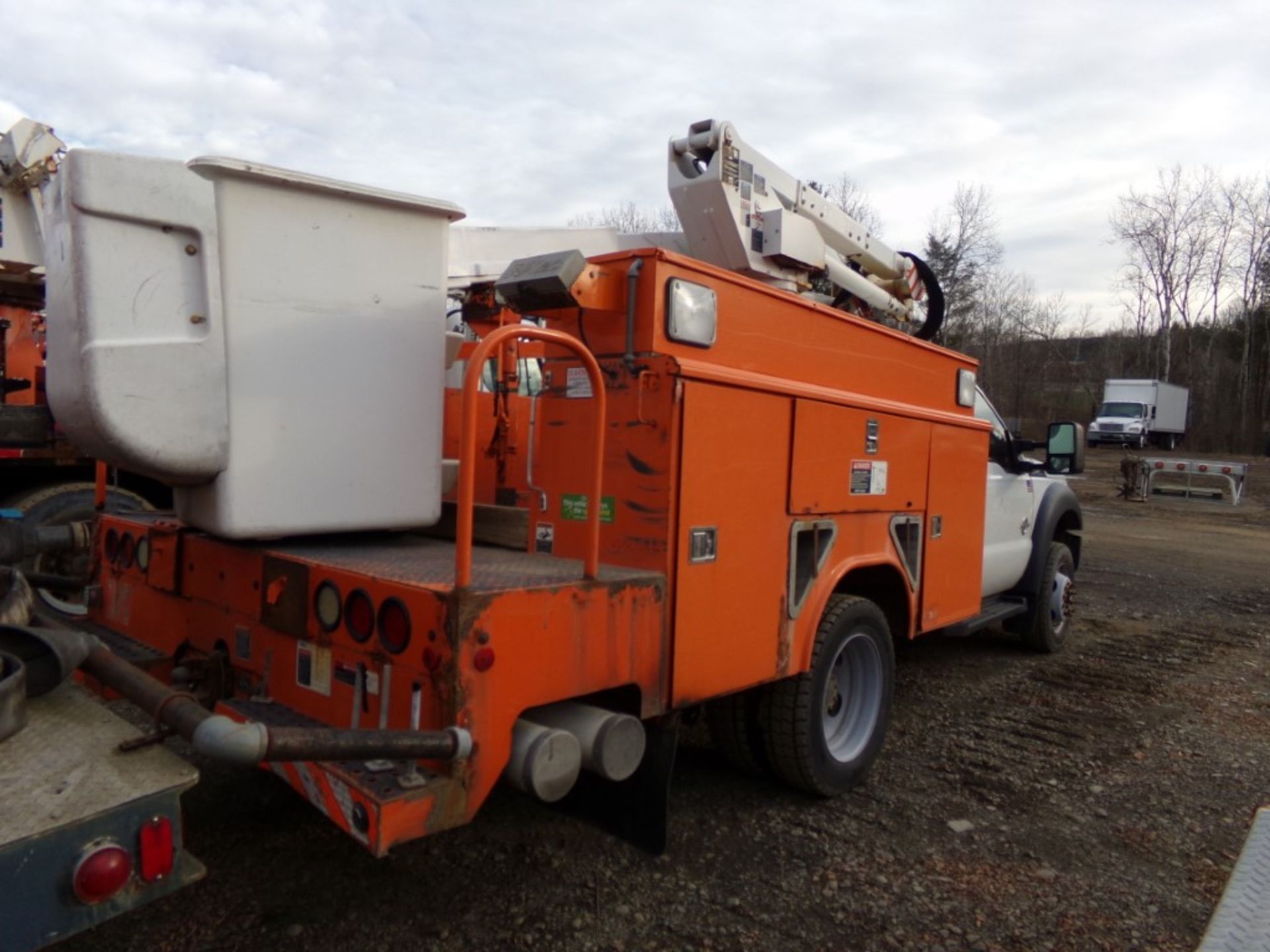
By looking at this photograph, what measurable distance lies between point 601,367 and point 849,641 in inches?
69.3

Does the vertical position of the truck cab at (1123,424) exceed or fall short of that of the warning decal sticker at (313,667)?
it exceeds it

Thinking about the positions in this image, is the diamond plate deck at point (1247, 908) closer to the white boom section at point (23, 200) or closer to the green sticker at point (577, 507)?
the green sticker at point (577, 507)

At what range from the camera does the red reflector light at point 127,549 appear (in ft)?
11.7

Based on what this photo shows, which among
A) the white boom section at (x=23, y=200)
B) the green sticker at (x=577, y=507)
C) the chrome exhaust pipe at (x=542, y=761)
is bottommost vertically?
the chrome exhaust pipe at (x=542, y=761)

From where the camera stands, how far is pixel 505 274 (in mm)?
2922

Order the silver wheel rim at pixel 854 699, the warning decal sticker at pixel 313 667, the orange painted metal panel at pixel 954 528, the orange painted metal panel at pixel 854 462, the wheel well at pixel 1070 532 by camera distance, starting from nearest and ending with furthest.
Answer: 1. the warning decal sticker at pixel 313 667
2. the orange painted metal panel at pixel 854 462
3. the silver wheel rim at pixel 854 699
4. the orange painted metal panel at pixel 954 528
5. the wheel well at pixel 1070 532

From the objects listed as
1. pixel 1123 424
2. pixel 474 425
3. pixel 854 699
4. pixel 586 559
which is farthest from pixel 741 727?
pixel 1123 424

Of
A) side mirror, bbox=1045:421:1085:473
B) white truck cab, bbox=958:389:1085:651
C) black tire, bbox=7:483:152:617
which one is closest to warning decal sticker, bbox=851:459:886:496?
white truck cab, bbox=958:389:1085:651

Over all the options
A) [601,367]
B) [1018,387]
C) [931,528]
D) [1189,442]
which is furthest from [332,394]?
[1018,387]

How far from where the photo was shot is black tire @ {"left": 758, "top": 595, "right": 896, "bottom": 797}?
3613mm

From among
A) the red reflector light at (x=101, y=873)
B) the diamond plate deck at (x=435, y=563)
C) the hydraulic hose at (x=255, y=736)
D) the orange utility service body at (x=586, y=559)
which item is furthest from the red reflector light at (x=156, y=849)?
the diamond plate deck at (x=435, y=563)

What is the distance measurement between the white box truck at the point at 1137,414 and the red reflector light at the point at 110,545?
36979 millimetres

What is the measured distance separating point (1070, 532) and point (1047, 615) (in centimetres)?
108

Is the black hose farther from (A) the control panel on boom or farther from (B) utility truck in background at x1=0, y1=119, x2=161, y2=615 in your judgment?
(B) utility truck in background at x1=0, y1=119, x2=161, y2=615
